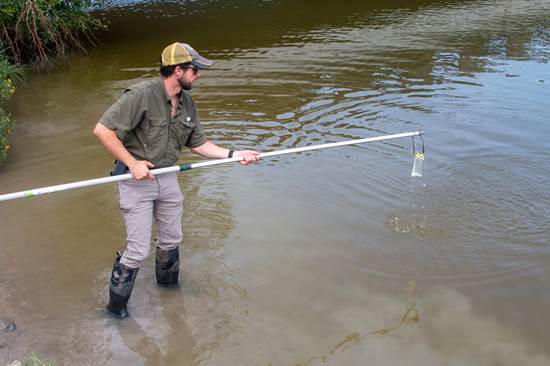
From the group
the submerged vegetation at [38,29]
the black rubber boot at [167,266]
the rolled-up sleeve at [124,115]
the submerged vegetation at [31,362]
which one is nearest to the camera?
the submerged vegetation at [31,362]

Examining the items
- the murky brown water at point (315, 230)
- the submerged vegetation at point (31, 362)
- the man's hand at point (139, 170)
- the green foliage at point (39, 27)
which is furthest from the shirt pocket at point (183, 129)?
the green foliage at point (39, 27)

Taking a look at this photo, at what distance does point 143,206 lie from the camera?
4.09 m

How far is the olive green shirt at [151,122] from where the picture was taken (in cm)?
377

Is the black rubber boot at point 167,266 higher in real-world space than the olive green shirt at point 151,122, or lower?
lower

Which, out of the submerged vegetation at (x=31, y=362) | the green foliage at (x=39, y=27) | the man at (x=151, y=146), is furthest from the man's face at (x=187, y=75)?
the green foliage at (x=39, y=27)

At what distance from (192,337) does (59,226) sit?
96.2 inches

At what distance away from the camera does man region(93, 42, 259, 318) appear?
381 cm

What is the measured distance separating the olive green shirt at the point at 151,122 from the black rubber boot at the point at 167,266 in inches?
32.3

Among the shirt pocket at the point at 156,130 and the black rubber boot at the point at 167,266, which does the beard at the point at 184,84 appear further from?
the black rubber boot at the point at 167,266

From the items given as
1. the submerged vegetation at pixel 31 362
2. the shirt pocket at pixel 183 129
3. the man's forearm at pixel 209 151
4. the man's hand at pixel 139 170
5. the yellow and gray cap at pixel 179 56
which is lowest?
the submerged vegetation at pixel 31 362

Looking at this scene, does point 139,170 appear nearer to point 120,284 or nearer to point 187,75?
point 187,75

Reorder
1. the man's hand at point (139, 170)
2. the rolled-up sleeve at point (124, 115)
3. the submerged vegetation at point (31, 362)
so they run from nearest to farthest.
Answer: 1. the submerged vegetation at point (31, 362)
2. the rolled-up sleeve at point (124, 115)
3. the man's hand at point (139, 170)

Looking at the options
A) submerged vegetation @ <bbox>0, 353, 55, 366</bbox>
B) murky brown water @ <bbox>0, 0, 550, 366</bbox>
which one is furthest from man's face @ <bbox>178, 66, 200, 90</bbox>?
submerged vegetation @ <bbox>0, 353, 55, 366</bbox>

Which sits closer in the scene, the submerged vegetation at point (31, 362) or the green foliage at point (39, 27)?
the submerged vegetation at point (31, 362)
